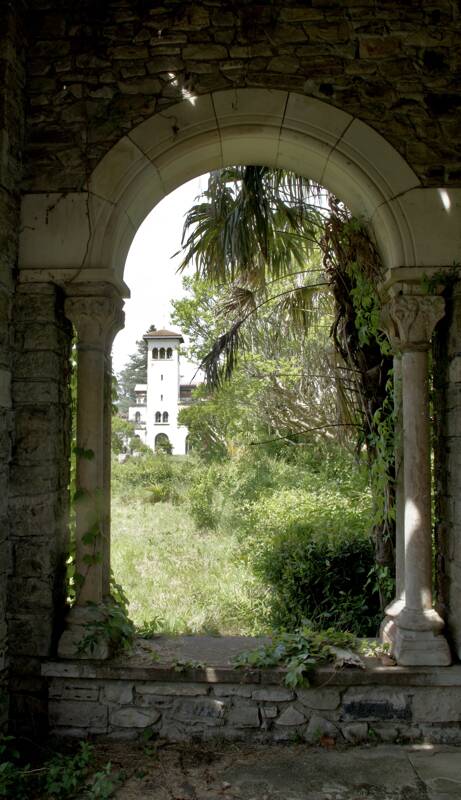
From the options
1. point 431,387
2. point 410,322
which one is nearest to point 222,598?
point 431,387

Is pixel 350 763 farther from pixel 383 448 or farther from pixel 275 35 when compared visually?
pixel 275 35

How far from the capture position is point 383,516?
3.21 metres

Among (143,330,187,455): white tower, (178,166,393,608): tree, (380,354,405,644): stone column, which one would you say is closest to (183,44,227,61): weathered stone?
(178,166,393,608): tree

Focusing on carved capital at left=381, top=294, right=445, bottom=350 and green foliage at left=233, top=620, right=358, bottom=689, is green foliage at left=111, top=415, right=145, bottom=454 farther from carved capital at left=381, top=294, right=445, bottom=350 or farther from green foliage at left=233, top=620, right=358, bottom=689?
carved capital at left=381, top=294, right=445, bottom=350

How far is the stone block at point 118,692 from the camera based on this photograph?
107 inches

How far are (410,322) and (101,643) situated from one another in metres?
2.24

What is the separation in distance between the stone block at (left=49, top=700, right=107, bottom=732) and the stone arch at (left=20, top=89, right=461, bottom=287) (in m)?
2.14

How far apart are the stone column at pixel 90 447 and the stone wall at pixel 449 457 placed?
177 centimetres

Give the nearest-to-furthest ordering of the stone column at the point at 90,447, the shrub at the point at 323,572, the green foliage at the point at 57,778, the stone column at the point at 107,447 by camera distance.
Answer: the green foliage at the point at 57,778
the stone column at the point at 90,447
the stone column at the point at 107,447
the shrub at the point at 323,572

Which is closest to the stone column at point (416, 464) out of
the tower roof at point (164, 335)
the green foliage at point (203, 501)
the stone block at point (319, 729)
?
the stone block at point (319, 729)

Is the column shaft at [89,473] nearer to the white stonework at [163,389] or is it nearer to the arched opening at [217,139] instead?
the arched opening at [217,139]

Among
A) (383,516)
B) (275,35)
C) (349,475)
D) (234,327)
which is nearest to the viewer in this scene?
(275,35)

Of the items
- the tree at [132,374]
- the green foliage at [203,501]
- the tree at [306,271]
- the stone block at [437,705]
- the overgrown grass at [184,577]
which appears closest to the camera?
the stone block at [437,705]

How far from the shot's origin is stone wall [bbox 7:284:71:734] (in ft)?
9.00
